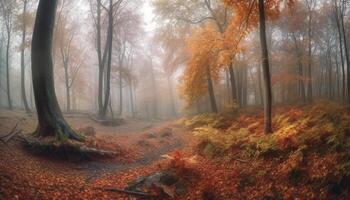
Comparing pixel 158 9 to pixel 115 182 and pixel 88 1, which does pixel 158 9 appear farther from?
pixel 115 182

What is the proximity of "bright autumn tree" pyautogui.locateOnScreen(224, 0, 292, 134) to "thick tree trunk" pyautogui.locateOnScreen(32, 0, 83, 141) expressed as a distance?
778 cm

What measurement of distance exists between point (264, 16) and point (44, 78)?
9507 mm

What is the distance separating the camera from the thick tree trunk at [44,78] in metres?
10.9

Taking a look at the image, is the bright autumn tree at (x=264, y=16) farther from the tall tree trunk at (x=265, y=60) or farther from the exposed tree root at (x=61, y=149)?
the exposed tree root at (x=61, y=149)

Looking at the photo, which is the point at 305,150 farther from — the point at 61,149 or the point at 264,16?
the point at 61,149

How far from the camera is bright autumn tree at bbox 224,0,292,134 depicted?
954 centimetres

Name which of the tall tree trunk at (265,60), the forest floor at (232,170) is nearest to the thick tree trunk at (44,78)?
the forest floor at (232,170)

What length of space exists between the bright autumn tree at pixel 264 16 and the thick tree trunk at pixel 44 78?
7.78 m

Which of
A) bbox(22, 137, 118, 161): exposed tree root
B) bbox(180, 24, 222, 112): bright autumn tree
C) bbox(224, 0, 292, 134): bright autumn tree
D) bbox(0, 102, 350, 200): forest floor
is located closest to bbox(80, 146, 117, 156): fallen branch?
bbox(22, 137, 118, 161): exposed tree root

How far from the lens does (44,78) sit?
1109 centimetres

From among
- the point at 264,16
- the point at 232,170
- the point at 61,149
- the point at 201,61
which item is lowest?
the point at 232,170

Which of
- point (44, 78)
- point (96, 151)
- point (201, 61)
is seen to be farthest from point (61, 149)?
point (201, 61)

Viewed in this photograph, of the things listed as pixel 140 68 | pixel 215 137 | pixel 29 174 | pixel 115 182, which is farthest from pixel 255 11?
pixel 140 68

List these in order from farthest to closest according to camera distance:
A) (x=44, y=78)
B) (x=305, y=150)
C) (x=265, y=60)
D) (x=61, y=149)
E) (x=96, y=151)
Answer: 1. (x=44, y=78)
2. (x=96, y=151)
3. (x=61, y=149)
4. (x=265, y=60)
5. (x=305, y=150)
